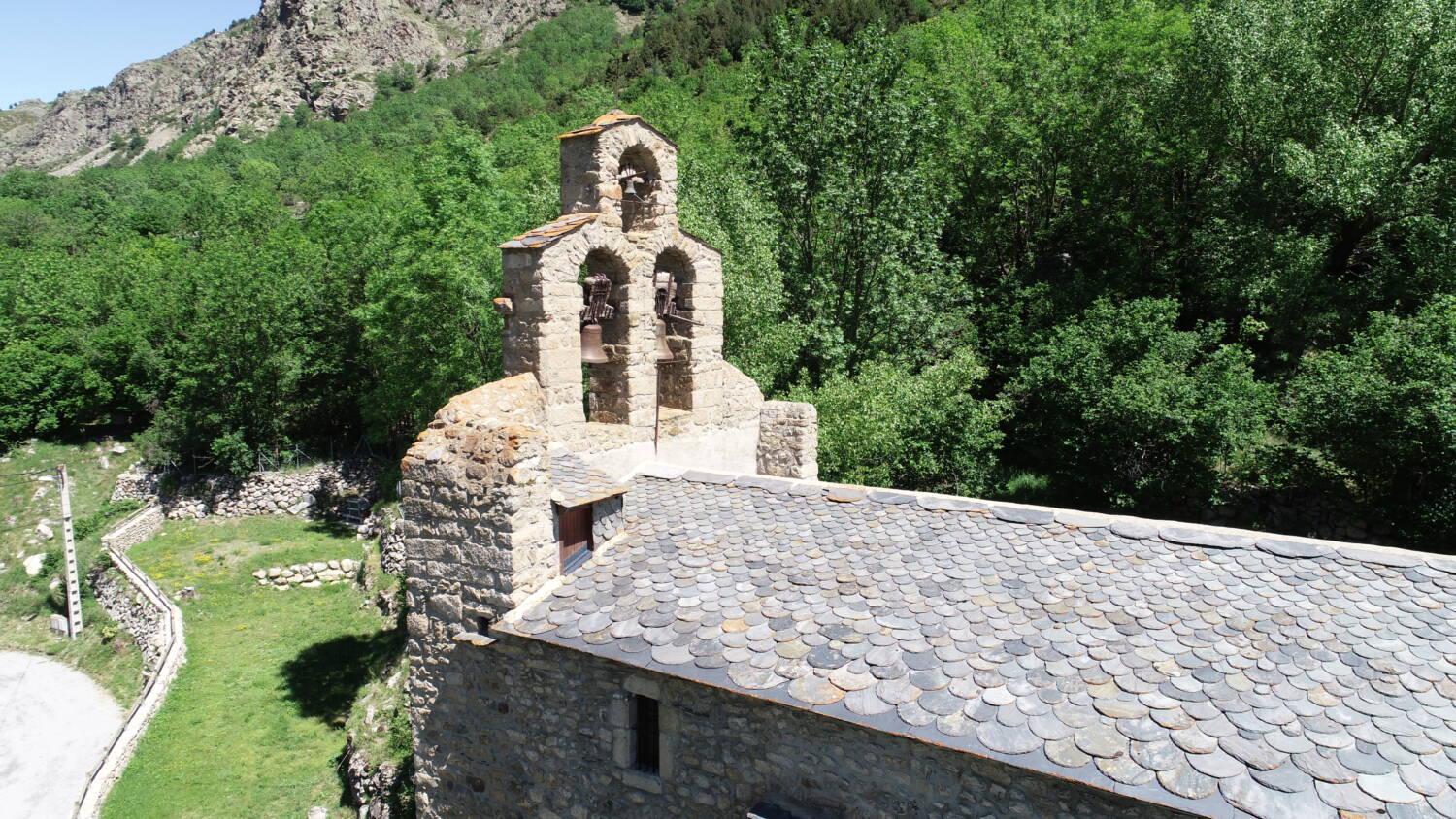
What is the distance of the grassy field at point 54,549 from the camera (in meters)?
21.2

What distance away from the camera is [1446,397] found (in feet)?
45.7

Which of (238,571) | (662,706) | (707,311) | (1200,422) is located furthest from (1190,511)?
(238,571)

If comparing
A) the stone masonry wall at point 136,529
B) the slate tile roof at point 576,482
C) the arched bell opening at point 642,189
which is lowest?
the stone masonry wall at point 136,529

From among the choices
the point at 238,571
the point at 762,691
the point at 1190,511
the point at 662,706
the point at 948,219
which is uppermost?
the point at 948,219

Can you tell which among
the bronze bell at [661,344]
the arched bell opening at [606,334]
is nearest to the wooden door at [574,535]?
the arched bell opening at [606,334]

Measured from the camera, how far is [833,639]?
235 inches

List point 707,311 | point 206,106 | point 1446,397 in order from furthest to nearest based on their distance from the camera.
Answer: point 206,106, point 1446,397, point 707,311

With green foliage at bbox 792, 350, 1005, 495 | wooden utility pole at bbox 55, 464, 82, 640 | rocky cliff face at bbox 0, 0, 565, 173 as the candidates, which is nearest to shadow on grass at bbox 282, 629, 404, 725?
wooden utility pole at bbox 55, 464, 82, 640

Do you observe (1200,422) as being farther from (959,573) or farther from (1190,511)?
(959,573)

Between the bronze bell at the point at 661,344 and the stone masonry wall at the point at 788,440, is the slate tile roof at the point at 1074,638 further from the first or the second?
the stone masonry wall at the point at 788,440

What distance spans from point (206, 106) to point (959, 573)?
14047cm

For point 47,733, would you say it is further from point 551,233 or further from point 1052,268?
point 1052,268

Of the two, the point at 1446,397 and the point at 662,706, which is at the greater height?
the point at 1446,397

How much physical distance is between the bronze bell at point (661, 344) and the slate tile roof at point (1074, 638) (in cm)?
262
